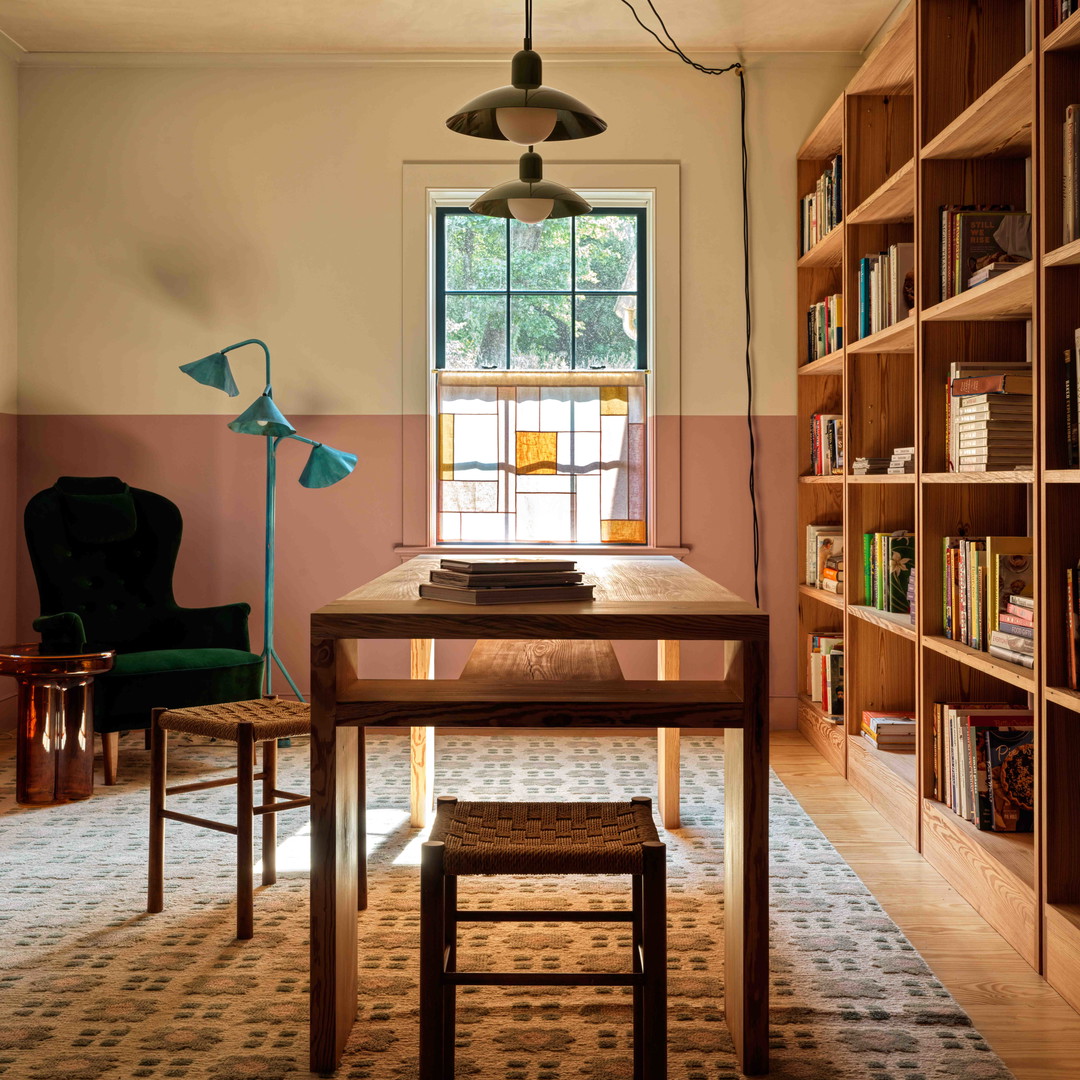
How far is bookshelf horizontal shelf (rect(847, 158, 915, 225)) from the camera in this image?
11.2 feet

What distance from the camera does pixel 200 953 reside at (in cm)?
247

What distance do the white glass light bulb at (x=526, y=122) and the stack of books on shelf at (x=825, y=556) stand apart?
2560mm

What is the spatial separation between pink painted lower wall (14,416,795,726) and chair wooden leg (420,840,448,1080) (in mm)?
3289

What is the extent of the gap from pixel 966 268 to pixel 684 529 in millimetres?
2185

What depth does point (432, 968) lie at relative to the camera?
170 centimetres

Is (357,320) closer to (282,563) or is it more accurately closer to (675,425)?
(282,563)

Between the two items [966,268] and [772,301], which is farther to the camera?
[772,301]

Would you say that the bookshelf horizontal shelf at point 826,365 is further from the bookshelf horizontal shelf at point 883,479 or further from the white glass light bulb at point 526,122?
the white glass light bulb at point 526,122

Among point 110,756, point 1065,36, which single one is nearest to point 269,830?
point 110,756

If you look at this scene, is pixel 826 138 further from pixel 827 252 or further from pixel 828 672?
pixel 828 672

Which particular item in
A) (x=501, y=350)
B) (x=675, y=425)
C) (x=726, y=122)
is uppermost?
(x=726, y=122)

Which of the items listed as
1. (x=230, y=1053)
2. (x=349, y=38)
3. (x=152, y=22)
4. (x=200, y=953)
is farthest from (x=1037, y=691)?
(x=152, y=22)

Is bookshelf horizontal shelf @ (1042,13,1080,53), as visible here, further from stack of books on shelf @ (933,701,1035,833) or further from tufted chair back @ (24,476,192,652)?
tufted chair back @ (24,476,192,652)

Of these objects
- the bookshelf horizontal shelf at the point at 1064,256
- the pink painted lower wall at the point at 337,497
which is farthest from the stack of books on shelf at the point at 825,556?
the bookshelf horizontal shelf at the point at 1064,256
